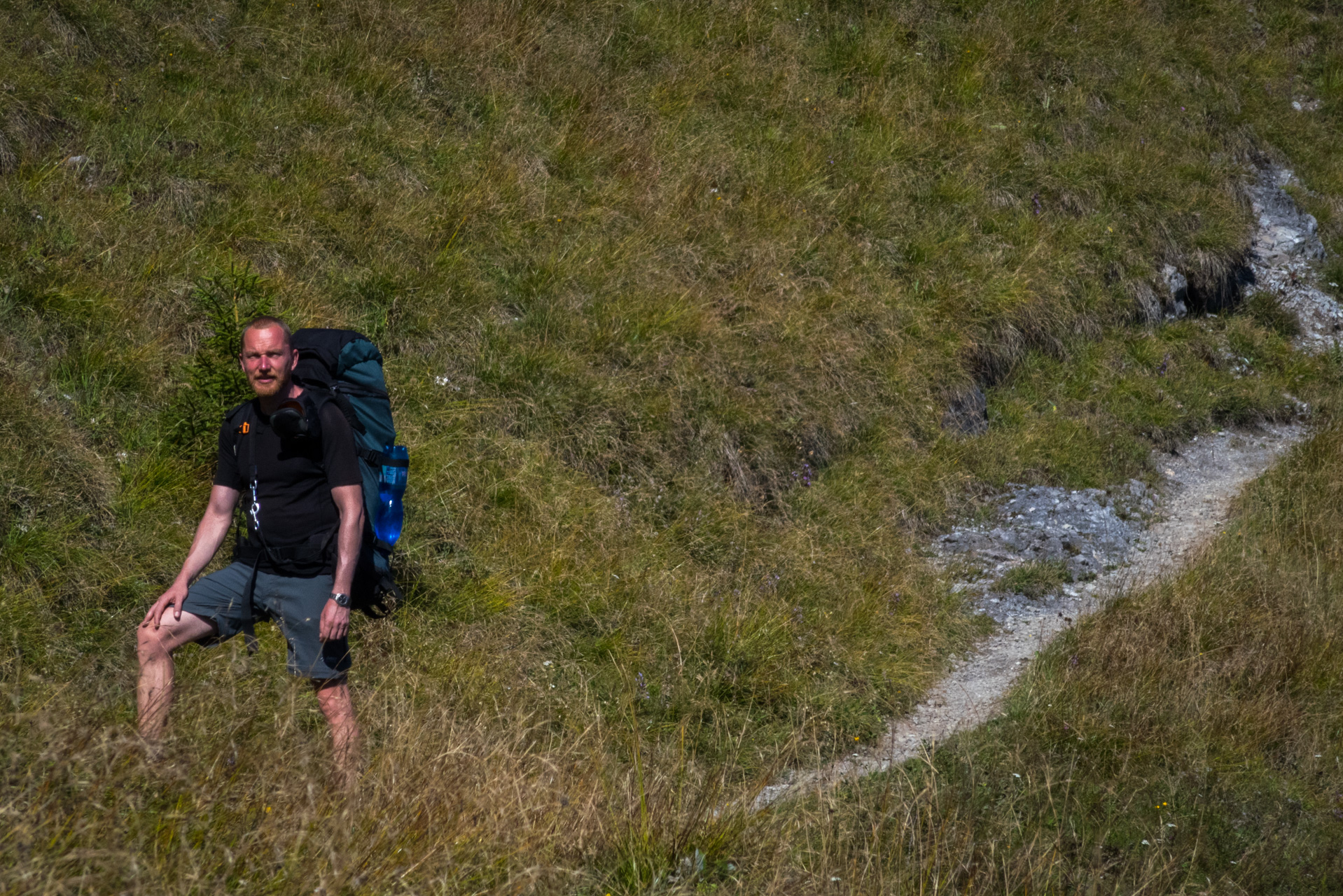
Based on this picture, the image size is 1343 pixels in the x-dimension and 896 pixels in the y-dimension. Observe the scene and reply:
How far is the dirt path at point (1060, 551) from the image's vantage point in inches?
232

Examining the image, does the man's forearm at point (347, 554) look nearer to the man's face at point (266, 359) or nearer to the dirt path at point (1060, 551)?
the man's face at point (266, 359)

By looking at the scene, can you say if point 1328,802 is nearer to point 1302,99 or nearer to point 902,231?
point 902,231

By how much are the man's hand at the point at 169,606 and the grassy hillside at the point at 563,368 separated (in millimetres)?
363

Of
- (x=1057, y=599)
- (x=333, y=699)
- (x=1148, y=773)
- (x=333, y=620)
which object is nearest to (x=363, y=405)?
(x=333, y=620)

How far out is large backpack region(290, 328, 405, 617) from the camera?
4117 millimetres

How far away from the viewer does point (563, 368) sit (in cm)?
736

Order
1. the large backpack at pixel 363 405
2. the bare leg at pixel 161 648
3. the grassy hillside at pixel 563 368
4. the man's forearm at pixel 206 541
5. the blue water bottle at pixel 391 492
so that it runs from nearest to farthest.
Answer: the grassy hillside at pixel 563 368
the bare leg at pixel 161 648
the man's forearm at pixel 206 541
the large backpack at pixel 363 405
the blue water bottle at pixel 391 492

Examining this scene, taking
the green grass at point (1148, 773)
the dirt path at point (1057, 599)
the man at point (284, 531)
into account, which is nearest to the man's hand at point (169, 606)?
the man at point (284, 531)

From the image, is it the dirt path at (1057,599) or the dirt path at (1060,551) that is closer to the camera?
the dirt path at (1057,599)

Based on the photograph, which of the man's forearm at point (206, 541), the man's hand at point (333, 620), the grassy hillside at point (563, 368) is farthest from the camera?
the man's forearm at point (206, 541)

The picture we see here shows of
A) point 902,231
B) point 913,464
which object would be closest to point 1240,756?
point 913,464

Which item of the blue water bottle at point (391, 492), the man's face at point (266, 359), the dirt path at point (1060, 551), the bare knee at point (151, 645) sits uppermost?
the man's face at point (266, 359)

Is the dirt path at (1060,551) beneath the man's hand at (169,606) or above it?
beneath

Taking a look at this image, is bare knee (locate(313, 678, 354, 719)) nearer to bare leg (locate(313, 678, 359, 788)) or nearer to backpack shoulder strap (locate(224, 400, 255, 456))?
bare leg (locate(313, 678, 359, 788))
